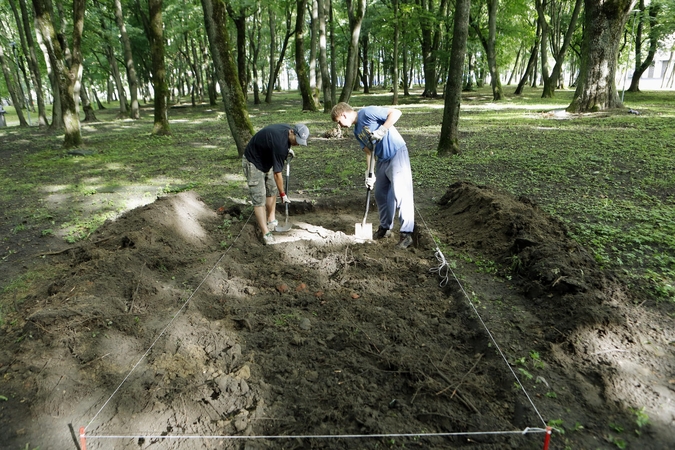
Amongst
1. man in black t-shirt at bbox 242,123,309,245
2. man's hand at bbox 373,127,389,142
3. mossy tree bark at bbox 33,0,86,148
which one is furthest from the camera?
mossy tree bark at bbox 33,0,86,148

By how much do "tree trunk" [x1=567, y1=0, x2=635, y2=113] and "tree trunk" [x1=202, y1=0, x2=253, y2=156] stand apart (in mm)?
10187

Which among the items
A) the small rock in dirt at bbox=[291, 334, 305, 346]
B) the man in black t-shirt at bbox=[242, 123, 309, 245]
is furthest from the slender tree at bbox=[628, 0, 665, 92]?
the small rock in dirt at bbox=[291, 334, 305, 346]

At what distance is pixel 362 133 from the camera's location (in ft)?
15.0

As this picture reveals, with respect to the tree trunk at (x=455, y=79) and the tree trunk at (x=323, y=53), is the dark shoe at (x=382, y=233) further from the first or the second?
the tree trunk at (x=323, y=53)

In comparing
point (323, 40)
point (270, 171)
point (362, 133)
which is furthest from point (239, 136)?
point (323, 40)

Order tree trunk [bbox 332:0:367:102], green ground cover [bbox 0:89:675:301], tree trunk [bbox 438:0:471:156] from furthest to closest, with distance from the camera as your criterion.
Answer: tree trunk [bbox 332:0:367:102] < tree trunk [bbox 438:0:471:156] < green ground cover [bbox 0:89:675:301]

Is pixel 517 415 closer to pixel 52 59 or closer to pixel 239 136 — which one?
pixel 239 136

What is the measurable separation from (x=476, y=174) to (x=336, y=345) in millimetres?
5011

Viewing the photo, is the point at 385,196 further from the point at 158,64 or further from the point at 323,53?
the point at 323,53

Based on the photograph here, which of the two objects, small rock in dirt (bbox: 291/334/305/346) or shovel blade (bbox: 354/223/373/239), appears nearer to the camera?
small rock in dirt (bbox: 291/334/305/346)

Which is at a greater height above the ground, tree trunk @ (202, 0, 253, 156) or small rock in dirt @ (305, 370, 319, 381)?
tree trunk @ (202, 0, 253, 156)

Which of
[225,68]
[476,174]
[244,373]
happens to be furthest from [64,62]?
[244,373]

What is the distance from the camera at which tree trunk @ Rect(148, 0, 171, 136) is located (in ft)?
37.1

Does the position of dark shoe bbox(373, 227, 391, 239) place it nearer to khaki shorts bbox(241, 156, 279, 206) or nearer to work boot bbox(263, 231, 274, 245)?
work boot bbox(263, 231, 274, 245)
